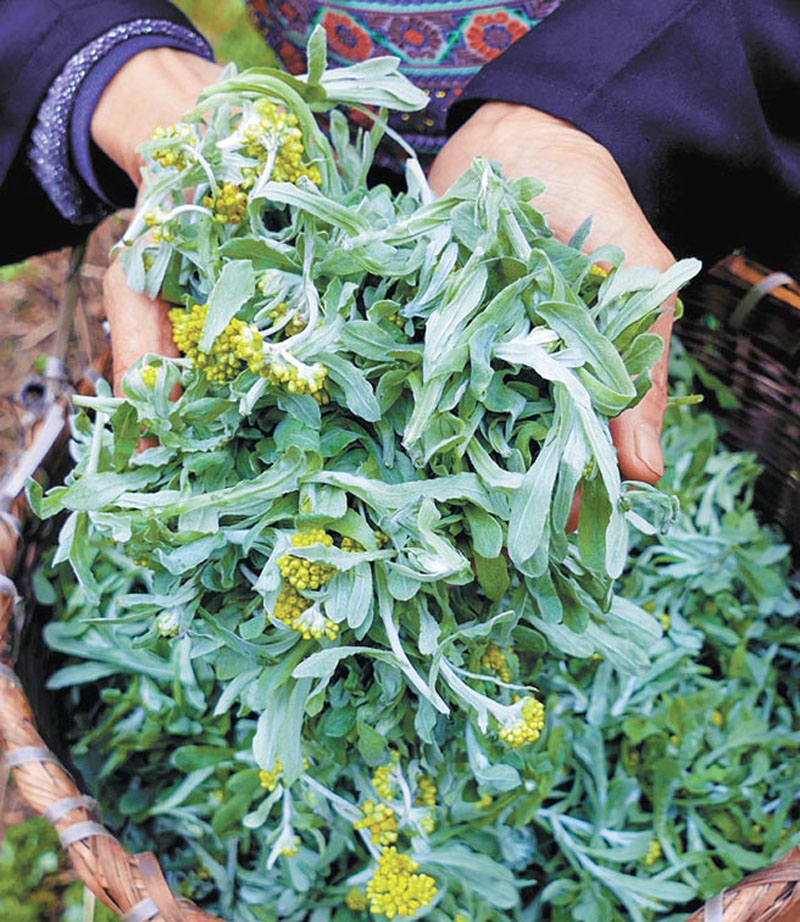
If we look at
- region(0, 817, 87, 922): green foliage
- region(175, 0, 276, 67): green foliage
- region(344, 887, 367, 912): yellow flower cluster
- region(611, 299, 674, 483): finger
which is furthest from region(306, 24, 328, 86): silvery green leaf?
region(175, 0, 276, 67): green foliage

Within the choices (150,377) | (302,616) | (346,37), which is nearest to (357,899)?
(302,616)

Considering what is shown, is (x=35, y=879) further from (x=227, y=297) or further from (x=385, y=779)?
(x=227, y=297)

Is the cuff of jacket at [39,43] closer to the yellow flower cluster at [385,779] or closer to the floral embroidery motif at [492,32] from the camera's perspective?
the floral embroidery motif at [492,32]

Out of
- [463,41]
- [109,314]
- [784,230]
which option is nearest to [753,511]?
[784,230]

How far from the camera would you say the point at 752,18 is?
851mm

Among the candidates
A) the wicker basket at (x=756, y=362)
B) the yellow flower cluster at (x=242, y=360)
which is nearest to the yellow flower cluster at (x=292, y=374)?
the yellow flower cluster at (x=242, y=360)

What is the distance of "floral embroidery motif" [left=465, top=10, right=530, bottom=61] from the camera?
0.98m

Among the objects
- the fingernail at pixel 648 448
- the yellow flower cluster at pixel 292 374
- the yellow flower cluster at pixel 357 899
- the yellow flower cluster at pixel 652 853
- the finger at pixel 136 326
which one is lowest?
the yellow flower cluster at pixel 652 853

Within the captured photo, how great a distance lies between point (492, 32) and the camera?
1.00 m

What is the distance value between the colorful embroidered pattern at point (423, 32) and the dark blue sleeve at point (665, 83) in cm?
12

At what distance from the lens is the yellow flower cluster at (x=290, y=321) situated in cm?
62

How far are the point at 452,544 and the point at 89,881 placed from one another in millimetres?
413

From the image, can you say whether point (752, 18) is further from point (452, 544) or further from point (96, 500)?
point (96, 500)

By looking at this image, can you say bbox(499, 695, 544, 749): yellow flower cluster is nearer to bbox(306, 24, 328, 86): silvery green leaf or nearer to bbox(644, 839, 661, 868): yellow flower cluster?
bbox(644, 839, 661, 868): yellow flower cluster
